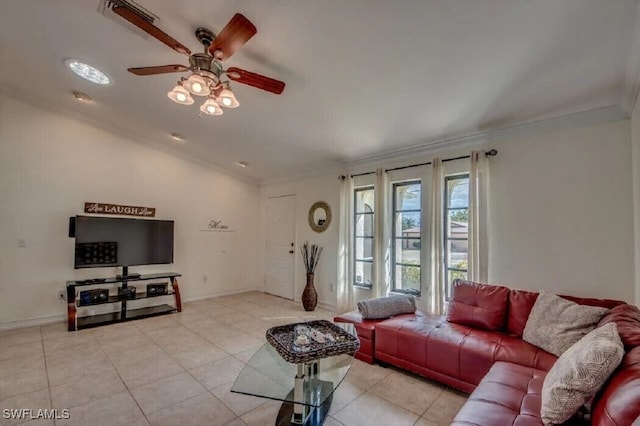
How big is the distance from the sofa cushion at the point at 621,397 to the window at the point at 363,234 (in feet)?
10.7

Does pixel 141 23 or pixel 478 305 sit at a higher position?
pixel 141 23

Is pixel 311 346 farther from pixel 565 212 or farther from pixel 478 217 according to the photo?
pixel 565 212

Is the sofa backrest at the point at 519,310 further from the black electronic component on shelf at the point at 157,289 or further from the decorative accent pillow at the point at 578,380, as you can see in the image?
the black electronic component on shelf at the point at 157,289

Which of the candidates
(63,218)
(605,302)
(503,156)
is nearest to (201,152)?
(63,218)

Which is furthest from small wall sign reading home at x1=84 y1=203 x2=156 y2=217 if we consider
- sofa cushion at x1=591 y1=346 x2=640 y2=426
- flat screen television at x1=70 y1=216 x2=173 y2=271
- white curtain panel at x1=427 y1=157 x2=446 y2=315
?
sofa cushion at x1=591 y1=346 x2=640 y2=426

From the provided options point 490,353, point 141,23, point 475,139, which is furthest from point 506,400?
point 141,23

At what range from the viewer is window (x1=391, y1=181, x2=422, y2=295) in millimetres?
3998

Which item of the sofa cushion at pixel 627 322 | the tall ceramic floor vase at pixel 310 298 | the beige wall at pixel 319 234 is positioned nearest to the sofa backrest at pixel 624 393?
the sofa cushion at pixel 627 322

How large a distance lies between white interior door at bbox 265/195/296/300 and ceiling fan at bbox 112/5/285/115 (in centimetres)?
349

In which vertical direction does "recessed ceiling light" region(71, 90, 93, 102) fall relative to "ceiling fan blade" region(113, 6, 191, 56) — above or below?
above

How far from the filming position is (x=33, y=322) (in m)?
3.98

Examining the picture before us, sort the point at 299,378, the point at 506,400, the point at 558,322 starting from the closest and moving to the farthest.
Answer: the point at 506,400, the point at 299,378, the point at 558,322

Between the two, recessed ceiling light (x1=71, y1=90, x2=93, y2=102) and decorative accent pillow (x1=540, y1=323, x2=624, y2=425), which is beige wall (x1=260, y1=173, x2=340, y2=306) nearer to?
recessed ceiling light (x1=71, y1=90, x2=93, y2=102)

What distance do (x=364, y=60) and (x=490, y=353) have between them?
99.8 inches
